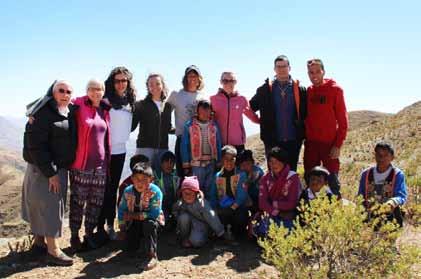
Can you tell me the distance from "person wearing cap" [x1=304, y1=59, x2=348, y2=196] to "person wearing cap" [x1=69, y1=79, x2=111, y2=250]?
333 centimetres

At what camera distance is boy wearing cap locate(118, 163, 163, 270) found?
5684 millimetres

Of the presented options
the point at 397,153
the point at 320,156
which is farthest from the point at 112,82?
the point at 397,153

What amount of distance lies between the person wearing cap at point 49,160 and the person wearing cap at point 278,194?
116 inches

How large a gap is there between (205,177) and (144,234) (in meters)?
1.63

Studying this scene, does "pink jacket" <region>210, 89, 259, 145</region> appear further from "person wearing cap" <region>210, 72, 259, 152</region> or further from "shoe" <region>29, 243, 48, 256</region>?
"shoe" <region>29, 243, 48, 256</region>

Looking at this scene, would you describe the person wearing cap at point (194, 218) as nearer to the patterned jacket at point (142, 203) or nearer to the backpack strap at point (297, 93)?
the patterned jacket at point (142, 203)

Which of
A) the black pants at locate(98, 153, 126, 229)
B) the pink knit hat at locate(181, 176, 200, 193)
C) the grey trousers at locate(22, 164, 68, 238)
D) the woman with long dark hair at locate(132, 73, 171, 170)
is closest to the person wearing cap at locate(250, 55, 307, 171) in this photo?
the pink knit hat at locate(181, 176, 200, 193)

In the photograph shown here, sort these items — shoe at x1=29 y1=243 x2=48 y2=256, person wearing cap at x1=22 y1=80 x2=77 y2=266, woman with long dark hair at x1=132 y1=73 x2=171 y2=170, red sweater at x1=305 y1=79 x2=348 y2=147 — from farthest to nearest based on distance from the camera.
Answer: woman with long dark hair at x1=132 y1=73 x2=171 y2=170, red sweater at x1=305 y1=79 x2=348 y2=147, shoe at x1=29 y1=243 x2=48 y2=256, person wearing cap at x1=22 y1=80 x2=77 y2=266

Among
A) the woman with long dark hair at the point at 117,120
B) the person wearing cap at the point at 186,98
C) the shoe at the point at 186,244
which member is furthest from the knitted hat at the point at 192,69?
the shoe at the point at 186,244

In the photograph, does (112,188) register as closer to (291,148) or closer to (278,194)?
(278,194)

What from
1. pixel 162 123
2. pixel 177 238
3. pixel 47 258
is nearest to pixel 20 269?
pixel 47 258

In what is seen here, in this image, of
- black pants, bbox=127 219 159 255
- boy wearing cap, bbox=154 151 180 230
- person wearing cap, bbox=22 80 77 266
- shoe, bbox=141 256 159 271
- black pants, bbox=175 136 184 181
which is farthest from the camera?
black pants, bbox=175 136 184 181

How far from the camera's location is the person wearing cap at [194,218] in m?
6.39

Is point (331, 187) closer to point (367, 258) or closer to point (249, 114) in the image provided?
point (249, 114)
